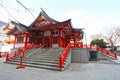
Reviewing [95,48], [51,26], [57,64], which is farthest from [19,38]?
[95,48]

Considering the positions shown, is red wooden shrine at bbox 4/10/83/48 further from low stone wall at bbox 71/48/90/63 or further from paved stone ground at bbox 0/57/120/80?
paved stone ground at bbox 0/57/120/80

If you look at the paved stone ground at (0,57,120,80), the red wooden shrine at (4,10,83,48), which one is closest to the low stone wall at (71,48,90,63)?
the red wooden shrine at (4,10,83,48)

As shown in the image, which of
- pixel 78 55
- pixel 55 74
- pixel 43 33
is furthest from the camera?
pixel 43 33

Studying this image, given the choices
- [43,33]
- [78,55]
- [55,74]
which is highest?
[43,33]

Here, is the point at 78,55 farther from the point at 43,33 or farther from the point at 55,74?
the point at 55,74

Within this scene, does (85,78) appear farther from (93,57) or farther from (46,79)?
(93,57)

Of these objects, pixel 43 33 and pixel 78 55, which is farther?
pixel 43 33

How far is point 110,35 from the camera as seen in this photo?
39.9 metres

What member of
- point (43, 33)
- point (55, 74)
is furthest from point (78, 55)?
point (55, 74)

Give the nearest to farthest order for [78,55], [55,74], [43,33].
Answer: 1. [55,74]
2. [78,55]
3. [43,33]

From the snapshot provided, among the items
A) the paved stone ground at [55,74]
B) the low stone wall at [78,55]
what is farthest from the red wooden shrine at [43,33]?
the paved stone ground at [55,74]

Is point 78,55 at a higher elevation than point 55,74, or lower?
higher

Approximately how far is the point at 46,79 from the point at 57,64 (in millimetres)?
3048

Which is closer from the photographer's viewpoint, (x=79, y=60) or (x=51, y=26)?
(x=79, y=60)
